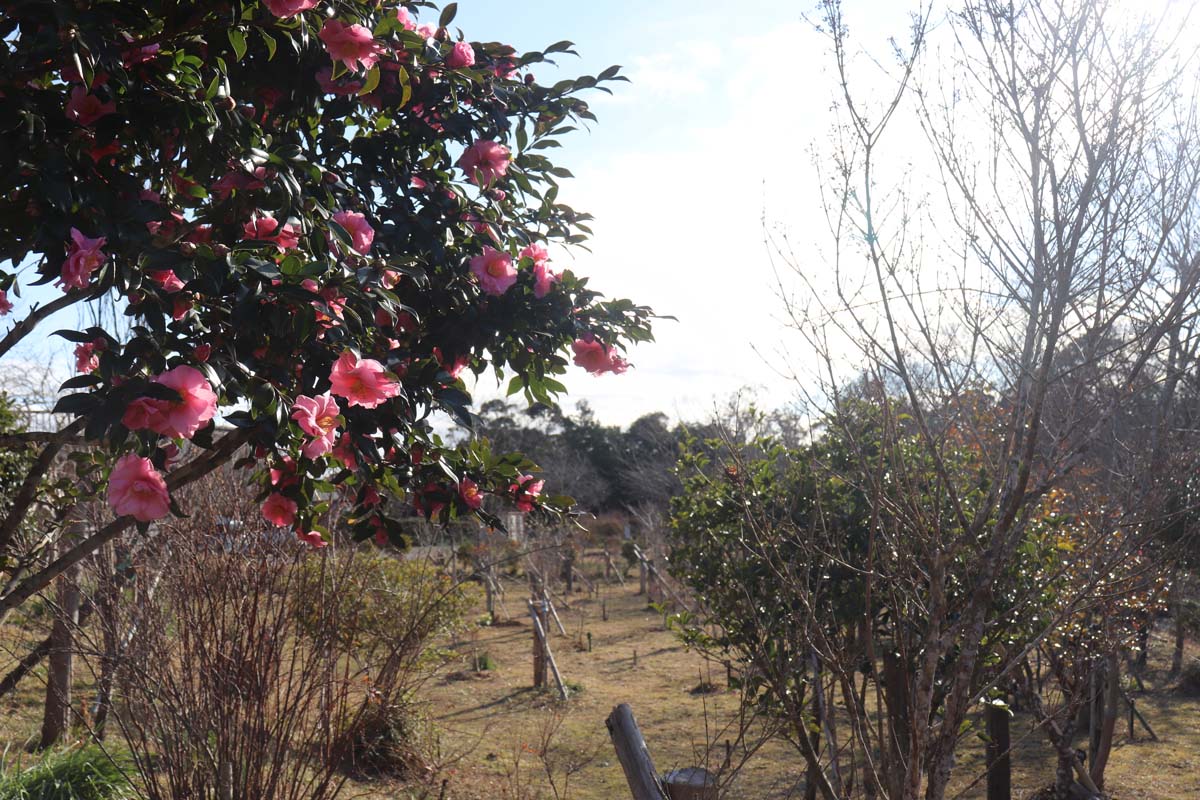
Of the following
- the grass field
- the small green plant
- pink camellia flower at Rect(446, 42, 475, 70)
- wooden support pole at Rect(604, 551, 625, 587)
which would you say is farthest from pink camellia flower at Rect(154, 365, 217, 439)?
wooden support pole at Rect(604, 551, 625, 587)

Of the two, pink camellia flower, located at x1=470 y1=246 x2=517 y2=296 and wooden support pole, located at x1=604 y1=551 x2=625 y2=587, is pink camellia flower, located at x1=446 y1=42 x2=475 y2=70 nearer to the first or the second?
pink camellia flower, located at x1=470 y1=246 x2=517 y2=296

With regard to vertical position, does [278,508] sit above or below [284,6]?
below

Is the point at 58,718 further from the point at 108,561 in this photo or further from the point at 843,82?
the point at 843,82

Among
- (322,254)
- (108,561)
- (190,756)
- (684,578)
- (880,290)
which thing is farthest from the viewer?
(684,578)

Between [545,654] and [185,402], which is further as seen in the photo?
[545,654]

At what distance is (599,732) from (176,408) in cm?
742

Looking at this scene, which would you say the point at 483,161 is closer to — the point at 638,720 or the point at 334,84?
the point at 334,84

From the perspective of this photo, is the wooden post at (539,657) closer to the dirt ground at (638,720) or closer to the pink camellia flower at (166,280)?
the dirt ground at (638,720)

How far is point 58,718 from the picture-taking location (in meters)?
5.69

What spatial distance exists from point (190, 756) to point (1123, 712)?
9441 mm

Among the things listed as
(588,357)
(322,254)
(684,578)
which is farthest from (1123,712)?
(322,254)

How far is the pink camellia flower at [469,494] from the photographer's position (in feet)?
7.59

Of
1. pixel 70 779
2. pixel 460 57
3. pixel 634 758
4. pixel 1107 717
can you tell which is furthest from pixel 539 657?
pixel 460 57

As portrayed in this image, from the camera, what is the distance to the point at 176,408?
53.8 inches
